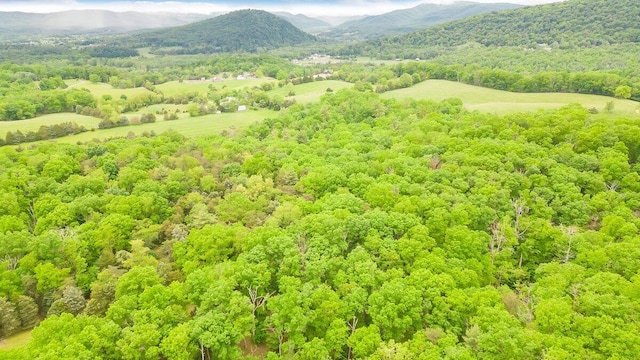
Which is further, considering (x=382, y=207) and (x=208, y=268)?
(x=382, y=207)

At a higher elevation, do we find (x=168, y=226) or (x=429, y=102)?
(x=429, y=102)

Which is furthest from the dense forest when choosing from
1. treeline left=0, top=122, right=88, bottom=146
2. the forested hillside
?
treeline left=0, top=122, right=88, bottom=146

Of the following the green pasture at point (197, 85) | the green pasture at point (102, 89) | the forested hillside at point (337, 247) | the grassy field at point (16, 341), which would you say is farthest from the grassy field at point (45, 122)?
the grassy field at point (16, 341)

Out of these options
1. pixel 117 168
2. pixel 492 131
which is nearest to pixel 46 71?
pixel 117 168

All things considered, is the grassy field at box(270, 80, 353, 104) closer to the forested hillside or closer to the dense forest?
the dense forest

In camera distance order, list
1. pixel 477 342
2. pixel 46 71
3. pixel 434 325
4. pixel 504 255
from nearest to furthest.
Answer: pixel 477 342 → pixel 434 325 → pixel 504 255 → pixel 46 71

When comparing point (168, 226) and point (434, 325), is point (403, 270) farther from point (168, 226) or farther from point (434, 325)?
point (168, 226)

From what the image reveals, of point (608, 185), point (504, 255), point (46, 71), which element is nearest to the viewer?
point (504, 255)
